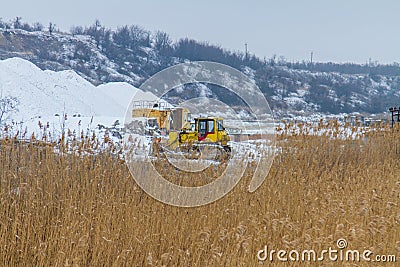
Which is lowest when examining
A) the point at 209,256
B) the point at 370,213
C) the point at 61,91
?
the point at 209,256

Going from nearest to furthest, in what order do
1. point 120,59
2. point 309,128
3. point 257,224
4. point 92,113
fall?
point 257,224 < point 309,128 < point 92,113 < point 120,59

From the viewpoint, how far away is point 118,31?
154ft

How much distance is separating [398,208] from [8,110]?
11461 millimetres

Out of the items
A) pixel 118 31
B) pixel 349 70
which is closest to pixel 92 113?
pixel 118 31

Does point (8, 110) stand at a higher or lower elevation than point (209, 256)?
higher

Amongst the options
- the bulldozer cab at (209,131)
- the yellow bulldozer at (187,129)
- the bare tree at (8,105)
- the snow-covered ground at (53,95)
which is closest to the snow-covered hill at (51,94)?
the snow-covered ground at (53,95)

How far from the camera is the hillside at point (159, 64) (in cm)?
3044

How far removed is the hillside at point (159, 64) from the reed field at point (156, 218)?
19.9 m

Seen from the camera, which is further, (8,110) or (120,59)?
(120,59)

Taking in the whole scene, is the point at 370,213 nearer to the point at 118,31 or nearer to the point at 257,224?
the point at 257,224

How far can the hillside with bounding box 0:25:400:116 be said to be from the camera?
1198 inches

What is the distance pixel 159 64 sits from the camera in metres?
36.6

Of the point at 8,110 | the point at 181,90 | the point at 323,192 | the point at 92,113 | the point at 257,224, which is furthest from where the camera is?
the point at 181,90

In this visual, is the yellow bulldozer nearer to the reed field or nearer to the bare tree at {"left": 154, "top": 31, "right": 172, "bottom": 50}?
the reed field
